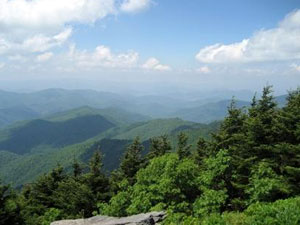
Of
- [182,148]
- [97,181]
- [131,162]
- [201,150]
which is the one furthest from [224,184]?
[182,148]

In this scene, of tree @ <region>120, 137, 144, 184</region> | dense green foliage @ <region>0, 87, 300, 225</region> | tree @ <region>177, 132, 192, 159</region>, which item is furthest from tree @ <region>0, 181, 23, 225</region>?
tree @ <region>177, 132, 192, 159</region>

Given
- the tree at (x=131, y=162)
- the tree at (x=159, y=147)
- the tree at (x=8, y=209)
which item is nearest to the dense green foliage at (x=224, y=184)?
Result: the tree at (x=8, y=209)

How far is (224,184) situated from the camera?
26.3m

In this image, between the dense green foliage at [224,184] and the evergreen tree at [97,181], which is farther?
the evergreen tree at [97,181]

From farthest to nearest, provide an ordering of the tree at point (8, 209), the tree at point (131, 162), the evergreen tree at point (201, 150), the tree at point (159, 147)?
the tree at point (159, 147) < the evergreen tree at point (201, 150) < the tree at point (131, 162) < the tree at point (8, 209)

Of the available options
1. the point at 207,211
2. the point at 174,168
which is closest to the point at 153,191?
the point at 174,168

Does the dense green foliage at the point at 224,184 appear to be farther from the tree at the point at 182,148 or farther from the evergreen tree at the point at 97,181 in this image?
the tree at the point at 182,148

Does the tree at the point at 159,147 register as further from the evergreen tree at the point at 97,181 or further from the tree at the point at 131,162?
the evergreen tree at the point at 97,181

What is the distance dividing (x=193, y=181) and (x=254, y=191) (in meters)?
5.69

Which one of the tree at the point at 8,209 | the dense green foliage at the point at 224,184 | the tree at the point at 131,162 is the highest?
the dense green foliage at the point at 224,184

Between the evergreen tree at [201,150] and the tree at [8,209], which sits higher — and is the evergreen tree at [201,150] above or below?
above

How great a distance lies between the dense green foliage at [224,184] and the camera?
57.5ft

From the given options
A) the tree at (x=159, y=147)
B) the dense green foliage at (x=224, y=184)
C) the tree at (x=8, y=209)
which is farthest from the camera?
the tree at (x=159, y=147)

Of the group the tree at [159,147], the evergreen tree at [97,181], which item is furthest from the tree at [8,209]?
the tree at [159,147]
